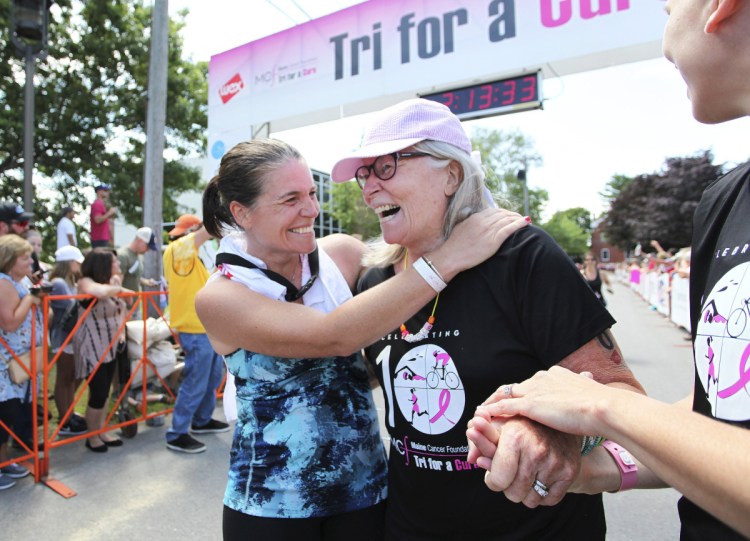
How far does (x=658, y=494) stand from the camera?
367 centimetres

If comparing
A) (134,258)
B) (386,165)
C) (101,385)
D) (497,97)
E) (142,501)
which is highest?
(497,97)

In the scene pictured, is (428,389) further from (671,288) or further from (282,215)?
(671,288)

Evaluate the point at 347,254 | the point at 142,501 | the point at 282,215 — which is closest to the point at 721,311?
the point at 282,215

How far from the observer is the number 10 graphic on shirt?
1.49 metres

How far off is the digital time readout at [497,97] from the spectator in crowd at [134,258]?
485 cm

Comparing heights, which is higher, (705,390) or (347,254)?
(347,254)

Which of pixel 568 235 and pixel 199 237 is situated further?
pixel 568 235

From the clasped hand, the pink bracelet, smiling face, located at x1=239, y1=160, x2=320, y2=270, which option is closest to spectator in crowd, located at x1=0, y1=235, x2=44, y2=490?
smiling face, located at x1=239, y1=160, x2=320, y2=270

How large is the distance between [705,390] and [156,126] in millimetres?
8191

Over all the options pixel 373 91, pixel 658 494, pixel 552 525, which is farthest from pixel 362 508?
pixel 373 91

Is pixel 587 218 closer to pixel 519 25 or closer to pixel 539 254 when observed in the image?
pixel 519 25

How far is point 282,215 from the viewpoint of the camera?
1.78 m

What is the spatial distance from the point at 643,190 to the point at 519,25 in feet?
146

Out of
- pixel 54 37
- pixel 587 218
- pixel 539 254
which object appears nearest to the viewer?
pixel 539 254
